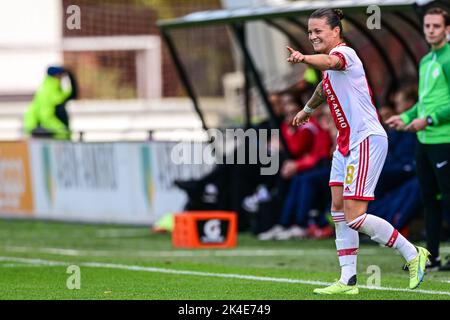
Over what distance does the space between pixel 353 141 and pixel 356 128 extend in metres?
0.09

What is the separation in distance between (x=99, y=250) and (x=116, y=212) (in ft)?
15.1

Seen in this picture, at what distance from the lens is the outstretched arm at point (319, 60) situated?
7934 mm

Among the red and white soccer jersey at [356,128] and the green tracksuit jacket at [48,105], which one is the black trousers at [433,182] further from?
the green tracksuit jacket at [48,105]

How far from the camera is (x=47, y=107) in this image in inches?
830

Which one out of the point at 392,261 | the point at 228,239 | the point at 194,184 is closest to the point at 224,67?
the point at 194,184

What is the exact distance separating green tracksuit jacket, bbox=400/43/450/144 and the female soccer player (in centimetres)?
200

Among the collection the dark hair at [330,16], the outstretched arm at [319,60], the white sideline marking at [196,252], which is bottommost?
the white sideline marking at [196,252]

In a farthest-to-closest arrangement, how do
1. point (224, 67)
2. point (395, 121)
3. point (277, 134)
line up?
point (224, 67) → point (277, 134) → point (395, 121)

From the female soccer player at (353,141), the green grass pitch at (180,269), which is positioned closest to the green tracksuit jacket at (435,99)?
the green grass pitch at (180,269)

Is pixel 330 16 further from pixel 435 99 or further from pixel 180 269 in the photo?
pixel 180 269

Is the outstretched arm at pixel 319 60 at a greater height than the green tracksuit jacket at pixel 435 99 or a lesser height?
greater

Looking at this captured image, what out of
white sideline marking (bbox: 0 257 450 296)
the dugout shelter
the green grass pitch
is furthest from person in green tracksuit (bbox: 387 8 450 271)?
the dugout shelter

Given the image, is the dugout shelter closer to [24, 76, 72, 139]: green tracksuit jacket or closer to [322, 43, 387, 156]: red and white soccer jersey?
[24, 76, 72, 139]: green tracksuit jacket

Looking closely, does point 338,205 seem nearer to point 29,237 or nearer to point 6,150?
point 29,237
